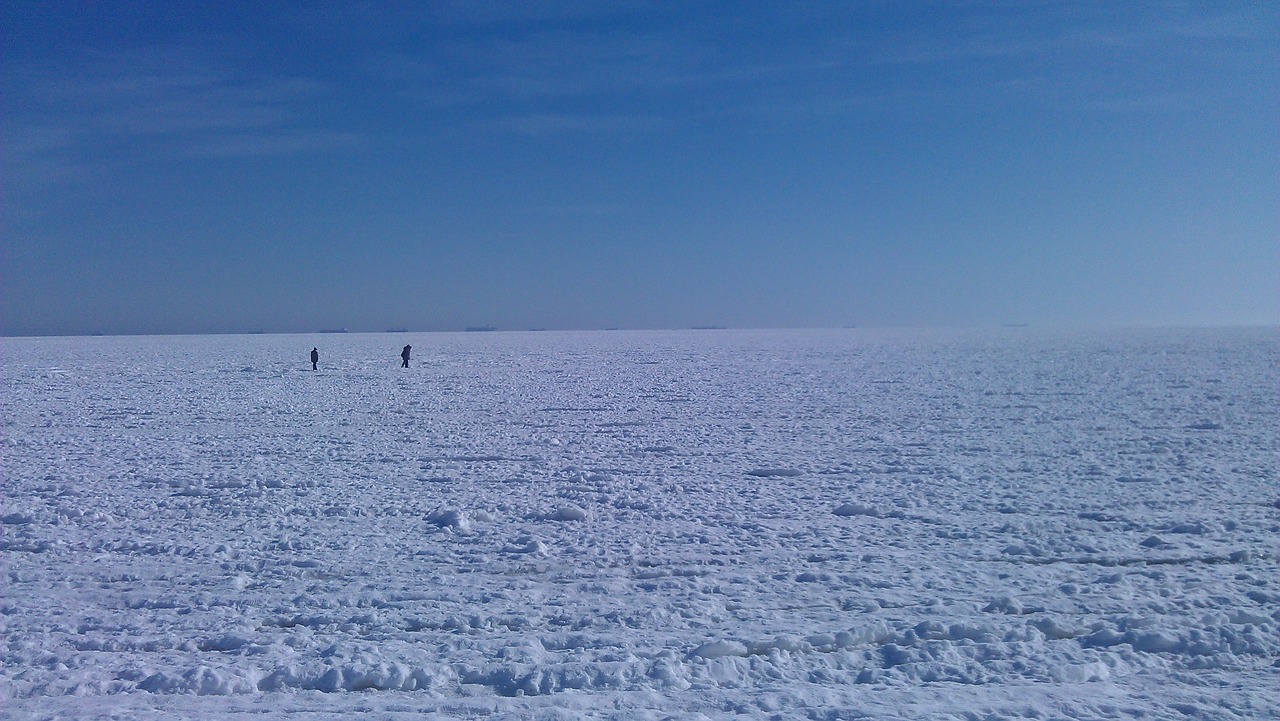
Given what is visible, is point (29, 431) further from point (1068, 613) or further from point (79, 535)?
point (1068, 613)

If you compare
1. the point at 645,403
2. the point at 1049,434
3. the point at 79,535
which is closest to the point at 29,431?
the point at 79,535

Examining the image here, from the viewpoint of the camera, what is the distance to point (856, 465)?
887cm

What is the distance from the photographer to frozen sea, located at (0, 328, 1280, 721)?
3814 millimetres

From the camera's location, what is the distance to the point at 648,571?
17.7ft

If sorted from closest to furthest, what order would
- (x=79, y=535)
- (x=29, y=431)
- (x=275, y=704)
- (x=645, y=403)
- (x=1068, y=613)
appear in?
(x=275, y=704), (x=1068, y=613), (x=79, y=535), (x=29, y=431), (x=645, y=403)

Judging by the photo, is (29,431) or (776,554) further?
(29,431)

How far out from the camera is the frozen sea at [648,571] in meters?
3.81

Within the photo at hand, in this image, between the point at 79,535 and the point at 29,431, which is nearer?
the point at 79,535

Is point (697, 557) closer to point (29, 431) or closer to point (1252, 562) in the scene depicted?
point (1252, 562)

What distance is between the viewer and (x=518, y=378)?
22188 millimetres

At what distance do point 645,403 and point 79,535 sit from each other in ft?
32.8

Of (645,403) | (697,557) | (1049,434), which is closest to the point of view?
(697,557)

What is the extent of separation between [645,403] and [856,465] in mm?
6817

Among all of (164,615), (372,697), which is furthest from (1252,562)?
(164,615)
